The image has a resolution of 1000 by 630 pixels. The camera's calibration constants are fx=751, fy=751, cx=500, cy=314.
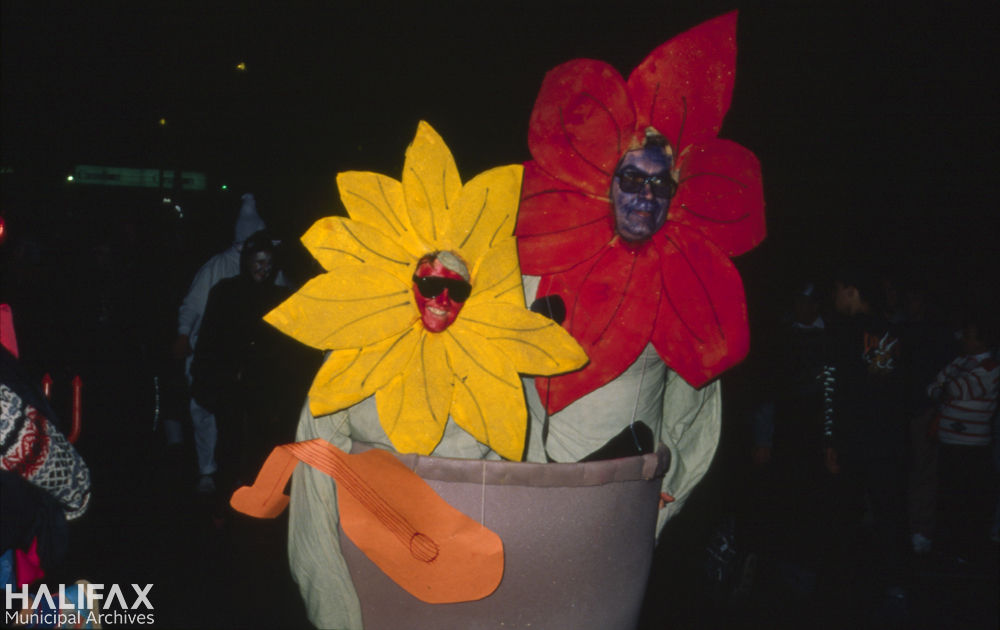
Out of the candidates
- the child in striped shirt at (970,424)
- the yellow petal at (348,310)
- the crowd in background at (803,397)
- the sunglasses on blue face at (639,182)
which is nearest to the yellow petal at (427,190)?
the yellow petal at (348,310)

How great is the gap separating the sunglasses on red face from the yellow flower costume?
0.03 metres

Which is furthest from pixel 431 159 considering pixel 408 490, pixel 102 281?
pixel 102 281

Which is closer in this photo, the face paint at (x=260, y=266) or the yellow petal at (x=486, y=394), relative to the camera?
the yellow petal at (x=486, y=394)

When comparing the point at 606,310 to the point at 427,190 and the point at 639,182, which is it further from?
the point at 427,190

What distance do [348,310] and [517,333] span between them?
0.32m

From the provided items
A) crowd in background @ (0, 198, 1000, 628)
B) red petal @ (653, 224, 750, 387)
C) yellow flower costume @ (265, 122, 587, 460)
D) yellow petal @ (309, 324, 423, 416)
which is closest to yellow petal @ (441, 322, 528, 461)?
yellow flower costume @ (265, 122, 587, 460)

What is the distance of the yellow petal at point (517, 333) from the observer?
140 centimetres

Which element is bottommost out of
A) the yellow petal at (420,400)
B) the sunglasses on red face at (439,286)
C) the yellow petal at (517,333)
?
the yellow petal at (420,400)

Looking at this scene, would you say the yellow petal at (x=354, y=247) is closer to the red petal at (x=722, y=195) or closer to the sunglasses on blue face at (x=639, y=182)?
the sunglasses on blue face at (x=639, y=182)

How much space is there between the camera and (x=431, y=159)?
4.58 feet

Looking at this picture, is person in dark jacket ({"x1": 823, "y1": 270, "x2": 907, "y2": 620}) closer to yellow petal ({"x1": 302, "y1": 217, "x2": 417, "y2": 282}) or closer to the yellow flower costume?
the yellow flower costume

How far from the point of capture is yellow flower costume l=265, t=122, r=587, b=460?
138cm

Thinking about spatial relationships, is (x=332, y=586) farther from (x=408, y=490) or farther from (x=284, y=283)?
(x=284, y=283)

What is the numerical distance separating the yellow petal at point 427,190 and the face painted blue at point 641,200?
35 centimetres
